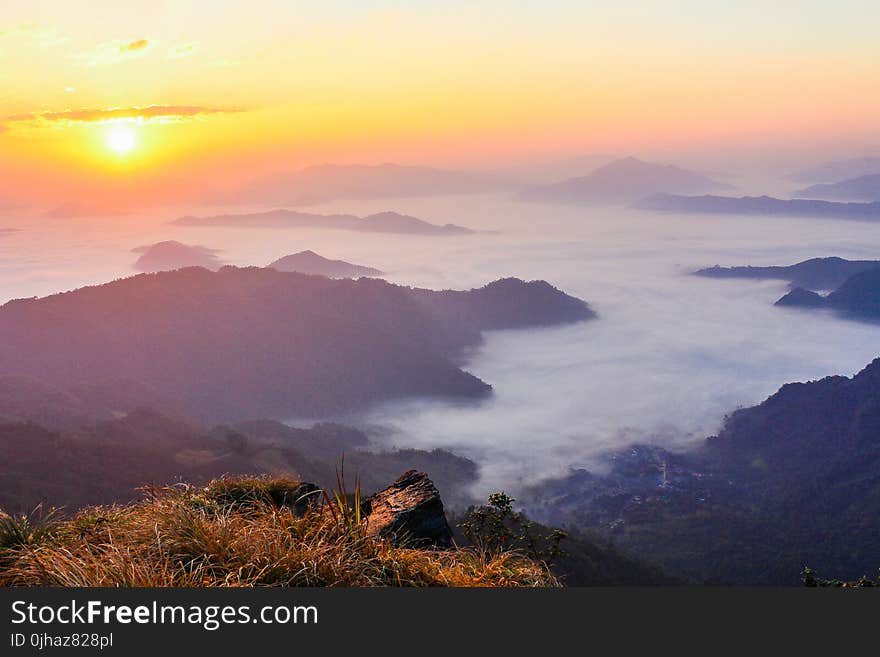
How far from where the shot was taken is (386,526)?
31.2 feet

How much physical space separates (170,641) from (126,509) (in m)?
4.86

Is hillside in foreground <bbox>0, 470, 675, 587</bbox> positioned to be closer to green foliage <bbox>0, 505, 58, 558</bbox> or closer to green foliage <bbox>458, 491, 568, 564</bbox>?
green foliage <bbox>0, 505, 58, 558</bbox>

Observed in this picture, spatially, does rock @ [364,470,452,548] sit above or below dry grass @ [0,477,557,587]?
below

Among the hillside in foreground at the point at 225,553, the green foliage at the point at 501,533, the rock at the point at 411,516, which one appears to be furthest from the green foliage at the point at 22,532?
the green foliage at the point at 501,533

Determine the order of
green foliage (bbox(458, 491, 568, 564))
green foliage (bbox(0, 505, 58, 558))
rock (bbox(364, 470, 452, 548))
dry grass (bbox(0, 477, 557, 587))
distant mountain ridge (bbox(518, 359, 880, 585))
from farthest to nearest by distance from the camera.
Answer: distant mountain ridge (bbox(518, 359, 880, 585))
rock (bbox(364, 470, 452, 548))
green foliage (bbox(458, 491, 568, 564))
green foliage (bbox(0, 505, 58, 558))
dry grass (bbox(0, 477, 557, 587))

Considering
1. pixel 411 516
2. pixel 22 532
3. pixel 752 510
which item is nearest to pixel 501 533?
pixel 411 516

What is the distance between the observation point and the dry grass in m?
5.59

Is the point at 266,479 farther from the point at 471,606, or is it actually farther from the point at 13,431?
the point at 13,431

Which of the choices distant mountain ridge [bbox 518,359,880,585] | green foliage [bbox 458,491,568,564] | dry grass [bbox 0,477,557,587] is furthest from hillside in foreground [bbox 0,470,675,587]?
→ distant mountain ridge [bbox 518,359,880,585]

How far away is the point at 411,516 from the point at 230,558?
14.6ft

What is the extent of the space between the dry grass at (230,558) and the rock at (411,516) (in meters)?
1.64

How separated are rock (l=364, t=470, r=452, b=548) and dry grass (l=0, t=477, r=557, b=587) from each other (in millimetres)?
1638

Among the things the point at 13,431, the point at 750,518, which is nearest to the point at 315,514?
the point at 13,431

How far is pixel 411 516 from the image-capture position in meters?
10.0
